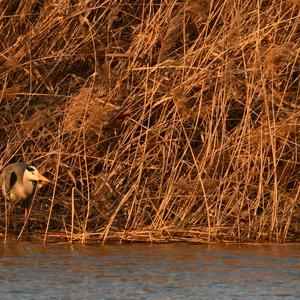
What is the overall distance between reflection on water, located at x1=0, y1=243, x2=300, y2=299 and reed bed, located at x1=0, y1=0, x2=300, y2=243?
13.8 inches

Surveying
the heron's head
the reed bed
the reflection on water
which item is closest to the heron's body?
the heron's head

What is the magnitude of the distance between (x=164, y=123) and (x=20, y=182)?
1023 millimetres

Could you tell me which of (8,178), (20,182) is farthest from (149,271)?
(8,178)

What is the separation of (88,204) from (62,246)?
0.36 meters

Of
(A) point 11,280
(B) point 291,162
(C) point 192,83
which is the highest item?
(C) point 192,83

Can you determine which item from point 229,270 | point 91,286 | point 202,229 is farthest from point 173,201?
point 91,286

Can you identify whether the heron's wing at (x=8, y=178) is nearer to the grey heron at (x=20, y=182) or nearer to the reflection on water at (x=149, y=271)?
the grey heron at (x=20, y=182)

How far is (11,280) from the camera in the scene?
5.64 m

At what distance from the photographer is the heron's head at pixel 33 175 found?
7180mm

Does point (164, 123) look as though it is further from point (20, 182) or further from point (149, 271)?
point (149, 271)

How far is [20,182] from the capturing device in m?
7.14

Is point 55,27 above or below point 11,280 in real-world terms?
above

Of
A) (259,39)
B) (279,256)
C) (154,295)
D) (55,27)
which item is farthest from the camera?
(55,27)

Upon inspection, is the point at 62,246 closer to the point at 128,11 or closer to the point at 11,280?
the point at 11,280
